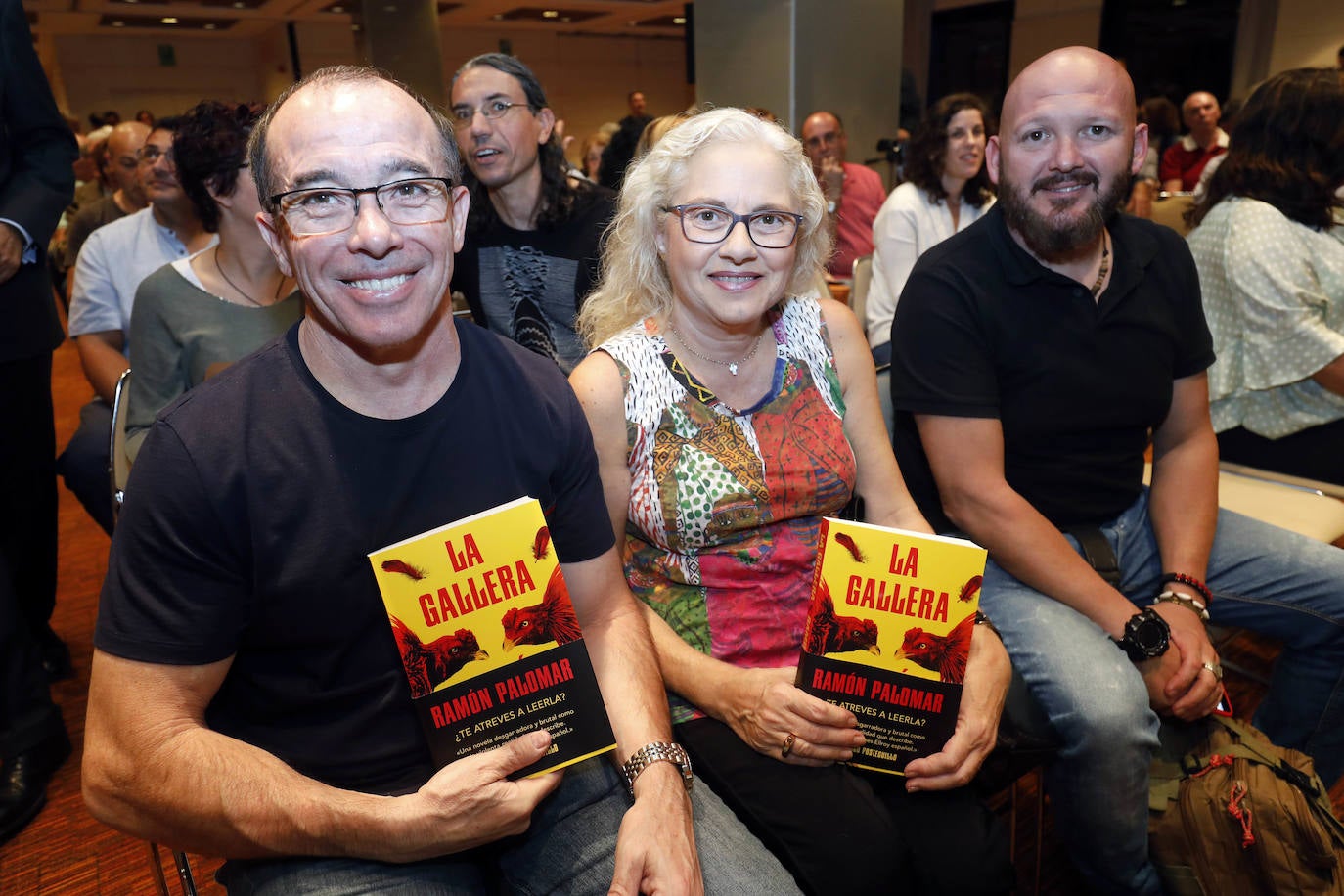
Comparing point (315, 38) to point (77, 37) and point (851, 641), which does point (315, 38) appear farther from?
point (851, 641)

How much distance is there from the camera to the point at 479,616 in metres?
1.04

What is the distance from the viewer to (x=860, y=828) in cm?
128

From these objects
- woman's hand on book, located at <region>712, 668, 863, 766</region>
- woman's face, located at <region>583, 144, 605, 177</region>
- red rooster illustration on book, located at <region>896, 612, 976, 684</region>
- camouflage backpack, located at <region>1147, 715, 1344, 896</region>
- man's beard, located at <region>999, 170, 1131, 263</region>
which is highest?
man's beard, located at <region>999, 170, 1131, 263</region>

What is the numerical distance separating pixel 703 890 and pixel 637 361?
0.86 metres

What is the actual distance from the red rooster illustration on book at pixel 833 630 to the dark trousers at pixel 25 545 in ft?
6.60

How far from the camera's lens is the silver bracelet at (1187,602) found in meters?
1.76

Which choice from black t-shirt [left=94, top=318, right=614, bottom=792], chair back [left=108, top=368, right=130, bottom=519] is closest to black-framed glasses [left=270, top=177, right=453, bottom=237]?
black t-shirt [left=94, top=318, right=614, bottom=792]

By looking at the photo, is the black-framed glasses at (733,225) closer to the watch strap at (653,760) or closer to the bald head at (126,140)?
the watch strap at (653,760)

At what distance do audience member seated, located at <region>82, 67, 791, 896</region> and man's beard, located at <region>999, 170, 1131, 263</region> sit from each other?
120cm

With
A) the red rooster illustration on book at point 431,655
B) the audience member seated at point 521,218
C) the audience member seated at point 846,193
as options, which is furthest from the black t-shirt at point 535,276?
the audience member seated at point 846,193

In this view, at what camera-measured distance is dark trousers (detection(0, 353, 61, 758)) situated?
2.13 m

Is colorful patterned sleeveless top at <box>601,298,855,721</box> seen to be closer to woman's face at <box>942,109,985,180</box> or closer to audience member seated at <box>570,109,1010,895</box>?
audience member seated at <box>570,109,1010,895</box>

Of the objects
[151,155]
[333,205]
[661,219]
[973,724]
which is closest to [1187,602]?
[973,724]

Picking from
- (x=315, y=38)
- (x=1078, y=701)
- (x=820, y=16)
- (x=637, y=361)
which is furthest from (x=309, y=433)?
(x=315, y=38)
